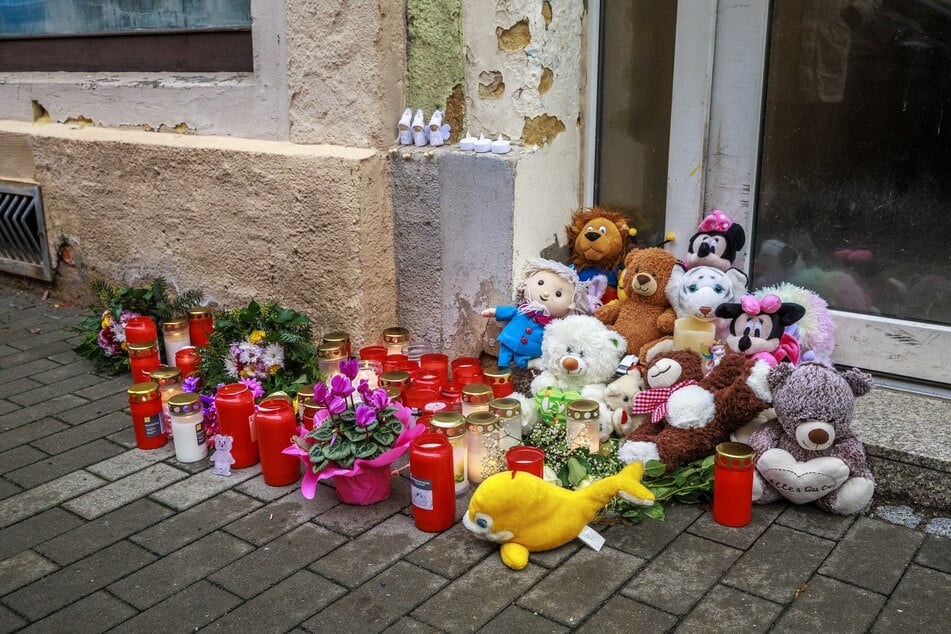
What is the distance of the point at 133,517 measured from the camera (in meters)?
3.12

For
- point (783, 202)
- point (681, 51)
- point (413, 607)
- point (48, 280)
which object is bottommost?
point (413, 607)

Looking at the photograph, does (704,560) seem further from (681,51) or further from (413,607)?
(681,51)

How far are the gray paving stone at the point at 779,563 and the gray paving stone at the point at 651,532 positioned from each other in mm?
237

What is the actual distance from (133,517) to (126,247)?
2.23m

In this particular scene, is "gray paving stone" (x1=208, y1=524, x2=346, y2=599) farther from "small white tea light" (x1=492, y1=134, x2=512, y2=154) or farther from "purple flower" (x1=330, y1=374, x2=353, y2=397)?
"small white tea light" (x1=492, y1=134, x2=512, y2=154)

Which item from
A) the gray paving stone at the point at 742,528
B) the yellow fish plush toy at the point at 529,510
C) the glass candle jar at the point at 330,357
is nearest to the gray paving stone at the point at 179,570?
the yellow fish plush toy at the point at 529,510

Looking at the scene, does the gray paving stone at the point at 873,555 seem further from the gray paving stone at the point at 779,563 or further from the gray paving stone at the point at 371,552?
the gray paving stone at the point at 371,552

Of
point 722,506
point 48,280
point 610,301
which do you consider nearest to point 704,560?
point 722,506

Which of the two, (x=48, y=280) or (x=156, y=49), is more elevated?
(x=156, y=49)

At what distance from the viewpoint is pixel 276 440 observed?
10.6ft

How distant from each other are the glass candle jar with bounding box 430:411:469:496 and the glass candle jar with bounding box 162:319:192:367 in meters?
1.74

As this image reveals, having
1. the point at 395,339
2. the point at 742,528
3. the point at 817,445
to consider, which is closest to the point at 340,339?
the point at 395,339

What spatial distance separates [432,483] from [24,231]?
13.0 feet

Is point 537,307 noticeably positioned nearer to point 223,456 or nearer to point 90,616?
point 223,456
